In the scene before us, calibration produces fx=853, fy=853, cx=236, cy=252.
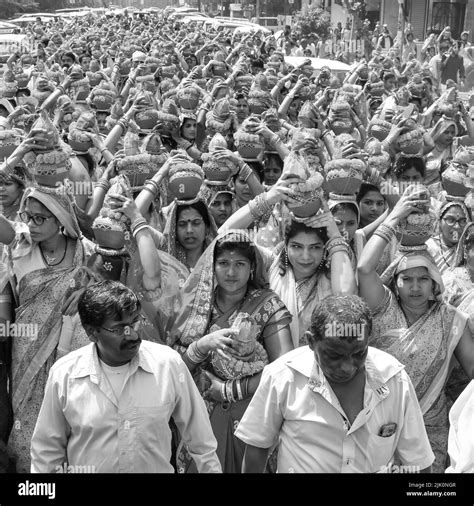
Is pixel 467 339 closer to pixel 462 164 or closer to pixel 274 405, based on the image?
pixel 274 405

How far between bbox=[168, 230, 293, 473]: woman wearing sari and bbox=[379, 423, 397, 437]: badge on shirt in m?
0.80

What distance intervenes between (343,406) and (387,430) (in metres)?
0.16

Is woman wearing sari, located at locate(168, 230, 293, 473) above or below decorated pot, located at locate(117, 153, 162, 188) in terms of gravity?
below

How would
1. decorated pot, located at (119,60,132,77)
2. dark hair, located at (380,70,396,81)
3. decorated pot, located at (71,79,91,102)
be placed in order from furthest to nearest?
decorated pot, located at (119,60,132,77)
dark hair, located at (380,70,396,81)
decorated pot, located at (71,79,91,102)

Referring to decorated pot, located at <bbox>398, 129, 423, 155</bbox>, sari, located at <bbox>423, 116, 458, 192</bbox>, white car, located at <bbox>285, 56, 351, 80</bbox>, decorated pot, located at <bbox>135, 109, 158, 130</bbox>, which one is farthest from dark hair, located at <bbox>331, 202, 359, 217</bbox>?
white car, located at <bbox>285, 56, 351, 80</bbox>

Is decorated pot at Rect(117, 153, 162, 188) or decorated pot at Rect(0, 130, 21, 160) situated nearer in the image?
decorated pot at Rect(117, 153, 162, 188)

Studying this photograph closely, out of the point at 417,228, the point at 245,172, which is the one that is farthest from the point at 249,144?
the point at 417,228

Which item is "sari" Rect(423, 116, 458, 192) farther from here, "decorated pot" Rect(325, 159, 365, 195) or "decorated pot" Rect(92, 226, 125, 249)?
"decorated pot" Rect(92, 226, 125, 249)

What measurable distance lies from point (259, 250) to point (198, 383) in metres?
0.66

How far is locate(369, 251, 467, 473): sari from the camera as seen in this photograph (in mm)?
3688

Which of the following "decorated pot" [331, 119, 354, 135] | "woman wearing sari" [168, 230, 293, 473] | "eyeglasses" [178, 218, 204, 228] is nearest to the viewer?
"woman wearing sari" [168, 230, 293, 473]

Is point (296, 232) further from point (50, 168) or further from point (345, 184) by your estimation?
point (50, 168)

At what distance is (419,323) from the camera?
3754 millimetres
